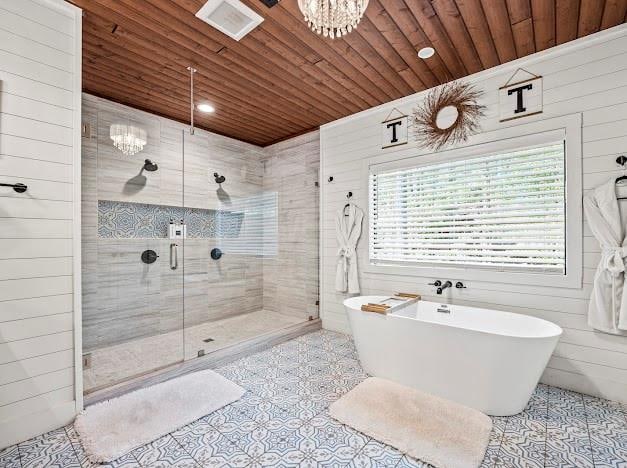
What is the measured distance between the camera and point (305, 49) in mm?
2428

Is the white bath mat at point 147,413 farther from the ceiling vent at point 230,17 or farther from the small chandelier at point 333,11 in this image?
the ceiling vent at point 230,17

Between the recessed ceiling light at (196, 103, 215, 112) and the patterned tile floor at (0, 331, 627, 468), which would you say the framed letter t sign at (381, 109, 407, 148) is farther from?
the patterned tile floor at (0, 331, 627, 468)

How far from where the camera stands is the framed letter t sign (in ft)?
10.7

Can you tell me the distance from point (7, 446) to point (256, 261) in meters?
2.71

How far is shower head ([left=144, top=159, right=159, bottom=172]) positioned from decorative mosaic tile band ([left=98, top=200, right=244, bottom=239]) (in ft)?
1.22

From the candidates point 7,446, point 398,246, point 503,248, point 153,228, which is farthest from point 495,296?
point 7,446

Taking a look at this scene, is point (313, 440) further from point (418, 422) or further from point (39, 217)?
point (39, 217)

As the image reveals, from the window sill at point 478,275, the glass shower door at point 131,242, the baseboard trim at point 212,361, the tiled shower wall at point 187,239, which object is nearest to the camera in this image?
the baseboard trim at point 212,361

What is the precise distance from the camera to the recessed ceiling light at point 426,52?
95.2 inches

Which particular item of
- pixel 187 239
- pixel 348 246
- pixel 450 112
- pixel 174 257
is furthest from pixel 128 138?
pixel 450 112

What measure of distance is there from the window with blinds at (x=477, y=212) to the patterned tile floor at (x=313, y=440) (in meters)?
1.05

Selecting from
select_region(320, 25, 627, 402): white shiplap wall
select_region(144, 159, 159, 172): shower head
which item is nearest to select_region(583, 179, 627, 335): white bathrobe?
select_region(320, 25, 627, 402): white shiplap wall

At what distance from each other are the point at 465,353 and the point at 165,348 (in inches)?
102

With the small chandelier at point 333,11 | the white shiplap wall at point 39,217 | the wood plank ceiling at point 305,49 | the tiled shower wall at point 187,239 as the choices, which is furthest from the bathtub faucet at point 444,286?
the white shiplap wall at point 39,217
